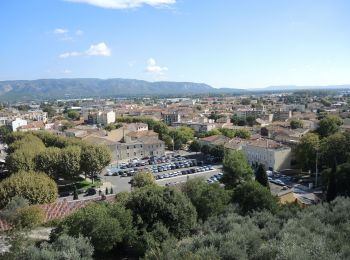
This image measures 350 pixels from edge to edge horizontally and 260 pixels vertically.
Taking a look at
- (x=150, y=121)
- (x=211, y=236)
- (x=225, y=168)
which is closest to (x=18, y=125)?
(x=150, y=121)

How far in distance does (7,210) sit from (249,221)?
15.5m

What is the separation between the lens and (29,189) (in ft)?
97.3

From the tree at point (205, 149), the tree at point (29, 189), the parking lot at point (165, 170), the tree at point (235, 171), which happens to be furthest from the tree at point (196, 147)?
the tree at point (29, 189)

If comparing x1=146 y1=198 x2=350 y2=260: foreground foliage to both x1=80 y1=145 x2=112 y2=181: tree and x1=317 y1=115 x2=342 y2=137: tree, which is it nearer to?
x1=80 y1=145 x2=112 y2=181: tree

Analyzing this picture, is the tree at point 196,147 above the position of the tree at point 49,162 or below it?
below

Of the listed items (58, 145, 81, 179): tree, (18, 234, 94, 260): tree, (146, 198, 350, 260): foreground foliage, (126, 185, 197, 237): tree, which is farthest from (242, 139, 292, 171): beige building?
(18, 234, 94, 260): tree

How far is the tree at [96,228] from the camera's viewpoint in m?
18.9

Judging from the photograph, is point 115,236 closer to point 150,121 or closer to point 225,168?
point 225,168

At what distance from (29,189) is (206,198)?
1411 centimetres

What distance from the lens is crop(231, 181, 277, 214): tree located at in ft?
80.1

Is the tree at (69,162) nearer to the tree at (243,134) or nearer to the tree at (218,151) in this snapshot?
the tree at (218,151)

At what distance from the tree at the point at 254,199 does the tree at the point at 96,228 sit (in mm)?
8760

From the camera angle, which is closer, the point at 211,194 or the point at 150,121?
the point at 211,194

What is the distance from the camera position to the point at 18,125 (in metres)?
92.8
